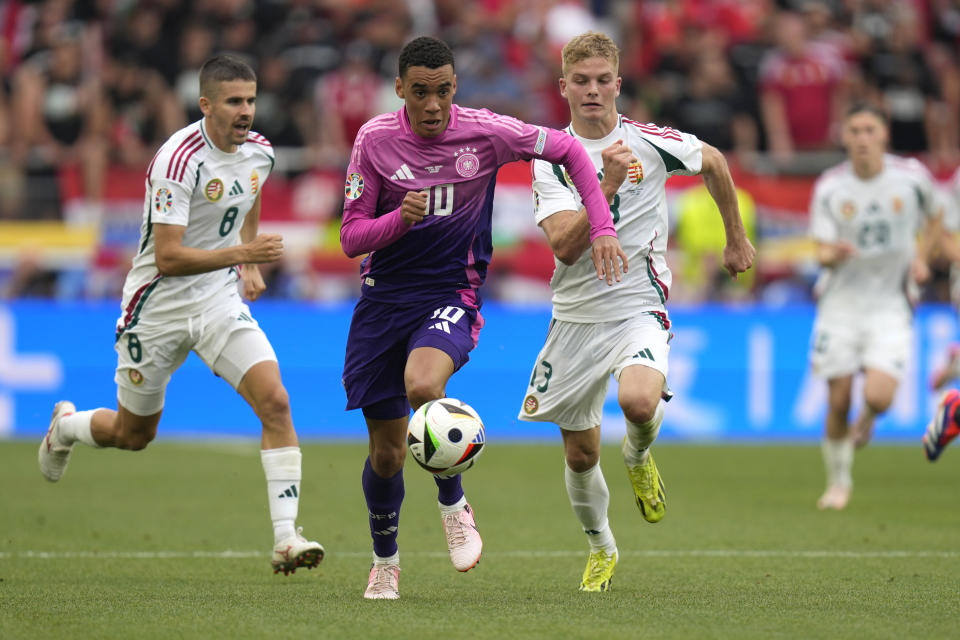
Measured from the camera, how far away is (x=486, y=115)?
23.6 ft

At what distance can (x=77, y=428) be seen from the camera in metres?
8.57

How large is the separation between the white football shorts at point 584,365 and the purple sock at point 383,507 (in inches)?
31.7

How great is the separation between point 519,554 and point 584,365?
5.61 feet

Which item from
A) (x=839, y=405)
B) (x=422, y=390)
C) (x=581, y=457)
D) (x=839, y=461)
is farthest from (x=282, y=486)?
(x=839, y=405)

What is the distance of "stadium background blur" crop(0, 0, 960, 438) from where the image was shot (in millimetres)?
16469

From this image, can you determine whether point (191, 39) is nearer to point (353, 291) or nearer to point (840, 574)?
point (353, 291)

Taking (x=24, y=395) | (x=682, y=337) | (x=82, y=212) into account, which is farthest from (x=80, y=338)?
(x=682, y=337)

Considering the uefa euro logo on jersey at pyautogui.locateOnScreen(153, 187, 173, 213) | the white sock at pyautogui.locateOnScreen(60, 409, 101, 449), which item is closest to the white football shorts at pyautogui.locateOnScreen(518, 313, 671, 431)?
the uefa euro logo on jersey at pyautogui.locateOnScreen(153, 187, 173, 213)

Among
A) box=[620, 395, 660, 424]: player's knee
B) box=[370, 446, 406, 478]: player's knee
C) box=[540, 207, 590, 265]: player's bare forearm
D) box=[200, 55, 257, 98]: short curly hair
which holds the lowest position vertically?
box=[370, 446, 406, 478]: player's knee

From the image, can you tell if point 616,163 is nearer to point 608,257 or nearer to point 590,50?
point 608,257

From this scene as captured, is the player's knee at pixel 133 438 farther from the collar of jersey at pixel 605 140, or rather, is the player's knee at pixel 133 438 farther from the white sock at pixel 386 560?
the collar of jersey at pixel 605 140

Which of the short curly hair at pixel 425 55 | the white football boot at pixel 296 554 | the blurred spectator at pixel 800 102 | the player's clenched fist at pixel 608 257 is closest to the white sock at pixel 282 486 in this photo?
the white football boot at pixel 296 554

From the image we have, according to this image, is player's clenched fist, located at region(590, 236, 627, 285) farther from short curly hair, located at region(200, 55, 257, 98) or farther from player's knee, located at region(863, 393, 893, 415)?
player's knee, located at region(863, 393, 893, 415)

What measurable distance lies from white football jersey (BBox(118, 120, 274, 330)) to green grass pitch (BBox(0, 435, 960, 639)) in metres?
1.49
